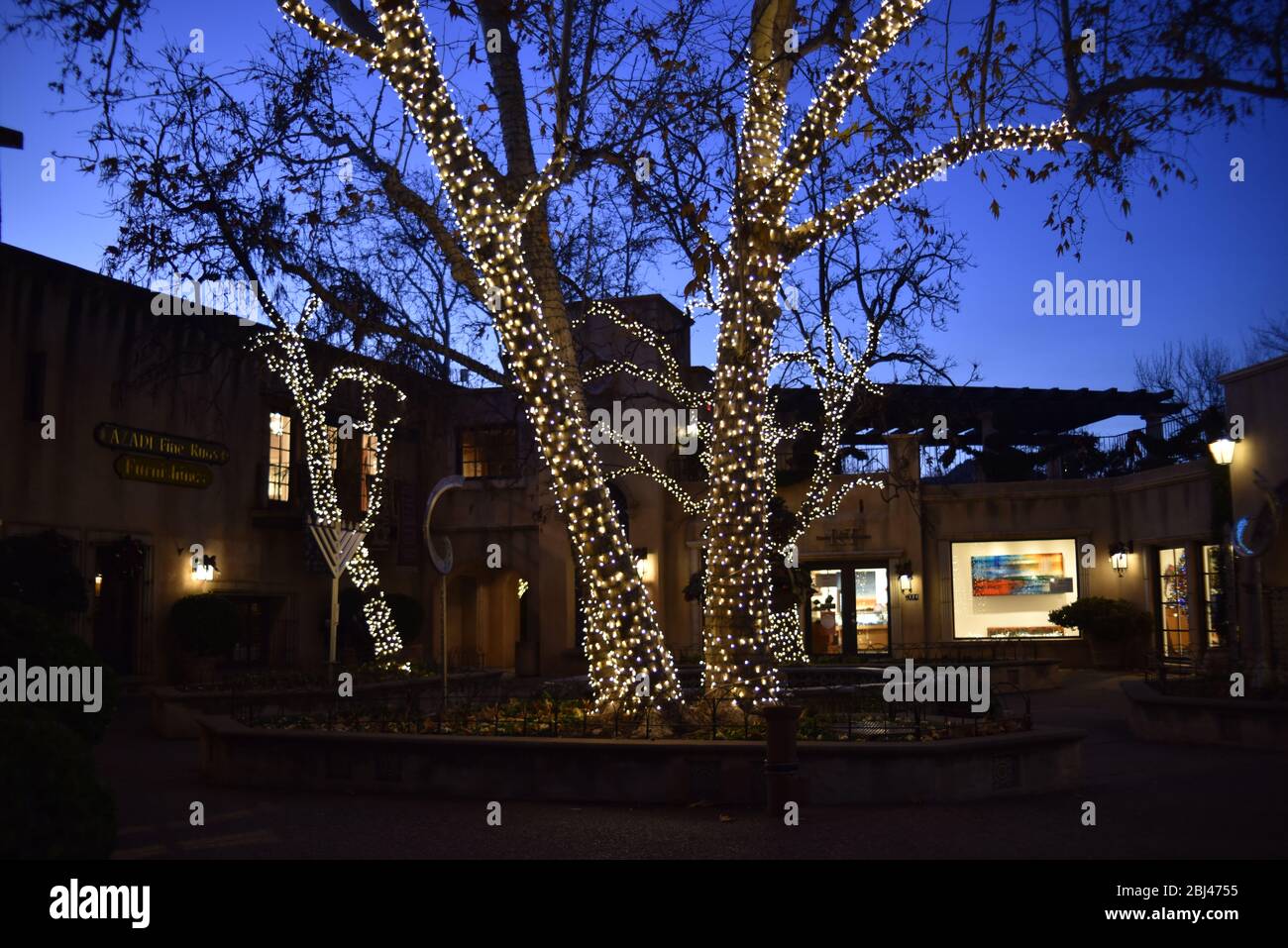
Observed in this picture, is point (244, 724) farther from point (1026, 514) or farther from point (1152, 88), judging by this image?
point (1026, 514)

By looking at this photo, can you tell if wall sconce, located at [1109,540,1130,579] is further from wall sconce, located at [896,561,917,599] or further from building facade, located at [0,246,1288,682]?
wall sconce, located at [896,561,917,599]

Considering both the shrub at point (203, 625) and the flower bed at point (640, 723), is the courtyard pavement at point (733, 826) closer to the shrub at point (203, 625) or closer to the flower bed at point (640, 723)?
the flower bed at point (640, 723)

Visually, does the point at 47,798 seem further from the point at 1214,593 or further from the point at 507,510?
the point at 507,510

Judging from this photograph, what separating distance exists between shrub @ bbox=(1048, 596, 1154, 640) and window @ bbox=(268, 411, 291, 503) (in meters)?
18.5

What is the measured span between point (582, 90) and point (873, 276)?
306 inches

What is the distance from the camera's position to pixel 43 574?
18.3m

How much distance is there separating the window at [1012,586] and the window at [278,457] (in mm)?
16591

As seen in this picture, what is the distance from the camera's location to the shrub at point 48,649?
23.8ft

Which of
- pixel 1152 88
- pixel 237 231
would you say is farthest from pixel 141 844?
pixel 1152 88

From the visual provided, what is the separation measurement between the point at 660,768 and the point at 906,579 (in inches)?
810

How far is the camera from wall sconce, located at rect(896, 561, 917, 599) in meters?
30.1

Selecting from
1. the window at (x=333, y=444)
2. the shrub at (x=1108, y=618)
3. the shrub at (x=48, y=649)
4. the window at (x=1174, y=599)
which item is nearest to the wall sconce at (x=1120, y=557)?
the window at (x=1174, y=599)
